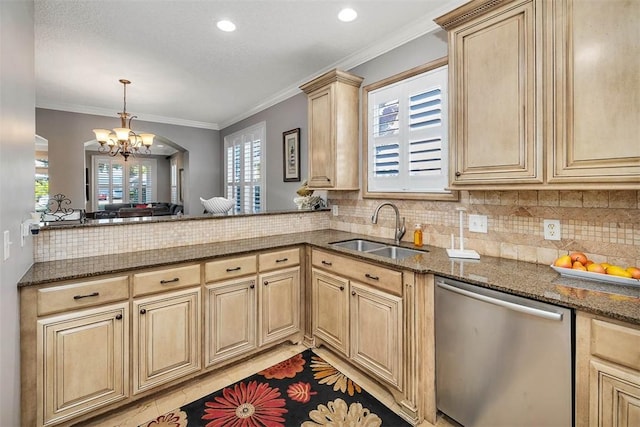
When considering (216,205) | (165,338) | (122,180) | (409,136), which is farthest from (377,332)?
(122,180)

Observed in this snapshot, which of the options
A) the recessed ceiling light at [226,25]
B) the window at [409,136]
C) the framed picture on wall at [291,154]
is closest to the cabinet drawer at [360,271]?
the window at [409,136]

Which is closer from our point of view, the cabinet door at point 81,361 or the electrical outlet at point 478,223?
the cabinet door at point 81,361

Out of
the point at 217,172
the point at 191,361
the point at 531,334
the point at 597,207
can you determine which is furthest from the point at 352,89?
the point at 217,172

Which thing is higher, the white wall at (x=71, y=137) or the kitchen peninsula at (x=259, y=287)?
the white wall at (x=71, y=137)

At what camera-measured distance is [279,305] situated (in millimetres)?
2559

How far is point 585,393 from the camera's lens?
1247 millimetres

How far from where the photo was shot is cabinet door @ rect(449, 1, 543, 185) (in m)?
1.61

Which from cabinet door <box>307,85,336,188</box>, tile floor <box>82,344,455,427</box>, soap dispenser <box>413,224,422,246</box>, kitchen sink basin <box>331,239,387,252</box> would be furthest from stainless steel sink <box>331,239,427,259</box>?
tile floor <box>82,344,455,427</box>

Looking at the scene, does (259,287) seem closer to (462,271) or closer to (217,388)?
(217,388)

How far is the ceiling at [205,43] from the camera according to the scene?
2.31 metres

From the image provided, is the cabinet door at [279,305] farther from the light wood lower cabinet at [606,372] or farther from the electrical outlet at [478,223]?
the light wood lower cabinet at [606,372]

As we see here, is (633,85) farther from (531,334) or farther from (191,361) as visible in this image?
(191,361)

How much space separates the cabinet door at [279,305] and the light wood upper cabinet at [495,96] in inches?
59.2

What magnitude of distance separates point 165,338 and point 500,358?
1.95 meters
